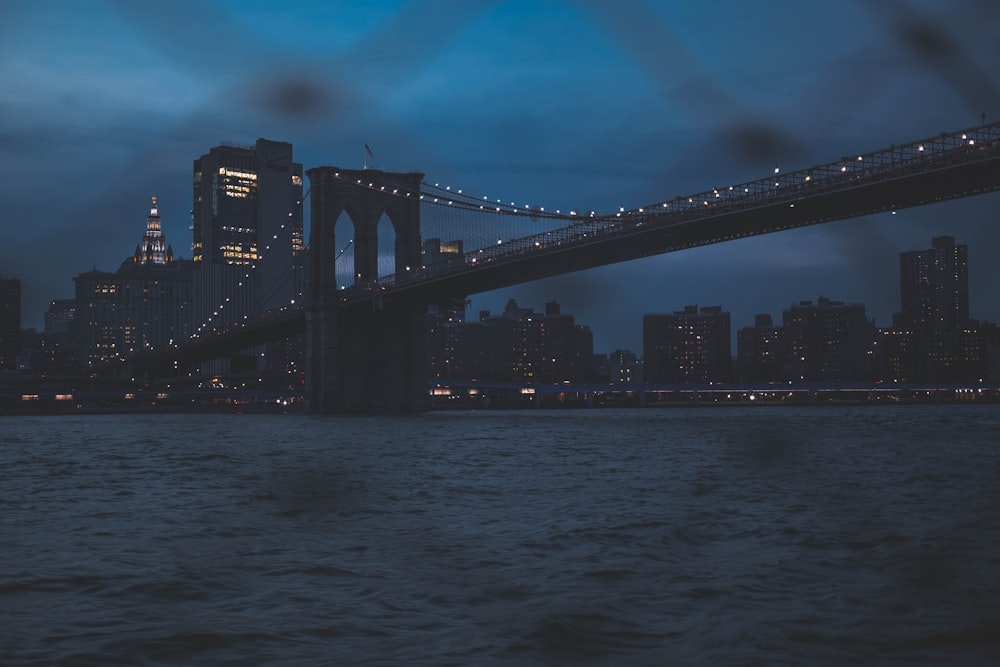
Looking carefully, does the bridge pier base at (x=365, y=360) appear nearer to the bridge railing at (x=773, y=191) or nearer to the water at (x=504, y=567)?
→ the bridge railing at (x=773, y=191)

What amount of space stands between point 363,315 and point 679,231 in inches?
1144

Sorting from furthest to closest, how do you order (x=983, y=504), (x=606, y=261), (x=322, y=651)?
(x=606, y=261) → (x=983, y=504) → (x=322, y=651)

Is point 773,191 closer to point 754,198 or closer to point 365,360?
point 754,198

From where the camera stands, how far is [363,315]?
260 ft

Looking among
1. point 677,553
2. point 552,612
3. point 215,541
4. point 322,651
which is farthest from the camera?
point 215,541

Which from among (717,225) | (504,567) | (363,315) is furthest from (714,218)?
(504,567)

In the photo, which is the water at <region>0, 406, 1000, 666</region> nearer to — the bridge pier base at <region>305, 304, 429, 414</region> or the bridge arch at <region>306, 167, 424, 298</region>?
the bridge pier base at <region>305, 304, 429, 414</region>

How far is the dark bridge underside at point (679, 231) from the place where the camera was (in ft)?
149

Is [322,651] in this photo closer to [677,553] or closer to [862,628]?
[862,628]

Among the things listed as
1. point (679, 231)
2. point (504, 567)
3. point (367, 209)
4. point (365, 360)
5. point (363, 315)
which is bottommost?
point (504, 567)

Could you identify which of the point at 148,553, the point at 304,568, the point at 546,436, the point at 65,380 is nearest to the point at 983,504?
the point at 304,568

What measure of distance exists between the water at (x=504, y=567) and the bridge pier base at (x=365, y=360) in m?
46.9

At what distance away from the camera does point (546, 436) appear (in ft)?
172

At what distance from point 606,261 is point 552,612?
5446cm
